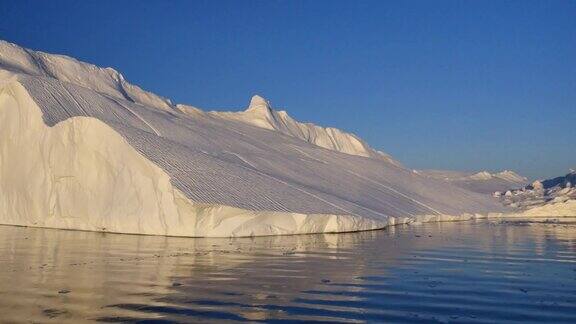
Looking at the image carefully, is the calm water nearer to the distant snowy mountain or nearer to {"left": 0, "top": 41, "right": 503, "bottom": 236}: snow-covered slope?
{"left": 0, "top": 41, "right": 503, "bottom": 236}: snow-covered slope

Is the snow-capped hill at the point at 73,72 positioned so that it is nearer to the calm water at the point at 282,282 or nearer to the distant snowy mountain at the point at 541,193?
the calm water at the point at 282,282

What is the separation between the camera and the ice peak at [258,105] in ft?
152

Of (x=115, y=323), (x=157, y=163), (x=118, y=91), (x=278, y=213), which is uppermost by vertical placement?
(x=118, y=91)

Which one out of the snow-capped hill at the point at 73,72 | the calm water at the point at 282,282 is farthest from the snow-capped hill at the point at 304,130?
the calm water at the point at 282,282

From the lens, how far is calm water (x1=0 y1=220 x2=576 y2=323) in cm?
642

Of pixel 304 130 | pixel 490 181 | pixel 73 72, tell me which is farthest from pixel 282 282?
pixel 490 181

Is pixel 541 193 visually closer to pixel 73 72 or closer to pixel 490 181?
pixel 490 181

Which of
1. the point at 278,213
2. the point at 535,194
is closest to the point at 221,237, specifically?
the point at 278,213

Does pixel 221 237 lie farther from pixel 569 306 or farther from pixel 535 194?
pixel 535 194

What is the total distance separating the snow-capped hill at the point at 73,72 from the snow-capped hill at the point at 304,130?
6.81m

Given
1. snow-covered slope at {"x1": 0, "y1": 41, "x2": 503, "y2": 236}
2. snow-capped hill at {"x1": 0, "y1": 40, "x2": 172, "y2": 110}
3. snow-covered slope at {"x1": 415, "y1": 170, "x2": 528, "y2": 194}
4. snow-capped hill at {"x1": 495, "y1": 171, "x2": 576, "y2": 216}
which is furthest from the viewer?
snow-covered slope at {"x1": 415, "y1": 170, "x2": 528, "y2": 194}

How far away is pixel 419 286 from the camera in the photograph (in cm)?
834

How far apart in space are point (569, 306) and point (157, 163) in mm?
12654

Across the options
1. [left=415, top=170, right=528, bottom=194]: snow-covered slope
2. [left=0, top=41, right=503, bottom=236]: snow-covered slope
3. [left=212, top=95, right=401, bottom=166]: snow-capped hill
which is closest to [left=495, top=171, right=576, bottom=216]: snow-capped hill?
[left=212, top=95, right=401, bottom=166]: snow-capped hill
